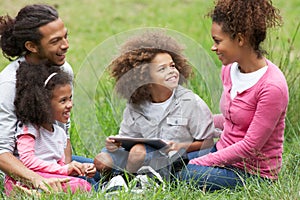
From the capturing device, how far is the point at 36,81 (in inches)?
154

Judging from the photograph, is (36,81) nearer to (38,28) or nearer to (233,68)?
(38,28)

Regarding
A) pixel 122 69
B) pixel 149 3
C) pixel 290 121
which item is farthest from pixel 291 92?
pixel 149 3

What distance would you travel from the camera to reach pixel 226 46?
3959 mm

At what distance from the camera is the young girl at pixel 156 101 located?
3971mm

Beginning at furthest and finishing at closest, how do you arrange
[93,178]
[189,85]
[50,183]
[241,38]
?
[189,85] → [93,178] → [241,38] → [50,183]

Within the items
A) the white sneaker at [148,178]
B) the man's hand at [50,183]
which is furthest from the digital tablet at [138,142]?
the man's hand at [50,183]

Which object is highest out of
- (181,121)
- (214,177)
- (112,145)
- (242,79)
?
(242,79)

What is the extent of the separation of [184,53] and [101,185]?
35.0 inches

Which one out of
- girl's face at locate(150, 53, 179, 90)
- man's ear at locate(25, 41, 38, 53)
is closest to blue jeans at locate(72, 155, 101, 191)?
girl's face at locate(150, 53, 179, 90)

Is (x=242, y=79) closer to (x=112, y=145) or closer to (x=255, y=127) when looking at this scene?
(x=255, y=127)

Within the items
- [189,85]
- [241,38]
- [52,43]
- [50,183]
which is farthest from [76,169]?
[241,38]

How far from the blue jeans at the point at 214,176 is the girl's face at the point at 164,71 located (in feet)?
1.64

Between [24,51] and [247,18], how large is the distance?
127 cm

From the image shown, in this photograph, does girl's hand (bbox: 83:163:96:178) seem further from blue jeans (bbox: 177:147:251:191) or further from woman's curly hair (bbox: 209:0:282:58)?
woman's curly hair (bbox: 209:0:282:58)
